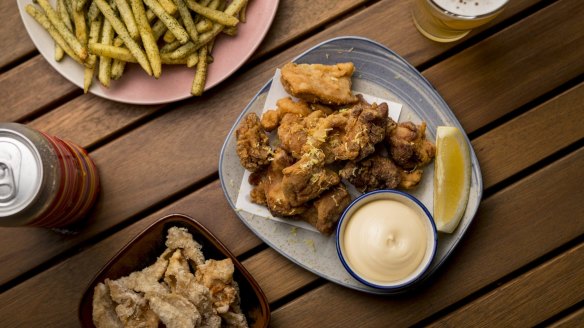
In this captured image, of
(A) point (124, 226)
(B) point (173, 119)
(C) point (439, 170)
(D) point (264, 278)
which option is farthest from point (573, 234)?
(A) point (124, 226)

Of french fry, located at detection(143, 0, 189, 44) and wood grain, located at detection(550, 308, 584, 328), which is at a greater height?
french fry, located at detection(143, 0, 189, 44)

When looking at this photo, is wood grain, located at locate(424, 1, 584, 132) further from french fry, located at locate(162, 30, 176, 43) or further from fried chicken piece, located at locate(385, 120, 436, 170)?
french fry, located at locate(162, 30, 176, 43)

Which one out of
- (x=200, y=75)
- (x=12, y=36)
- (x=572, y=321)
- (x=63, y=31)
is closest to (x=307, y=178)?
(x=200, y=75)

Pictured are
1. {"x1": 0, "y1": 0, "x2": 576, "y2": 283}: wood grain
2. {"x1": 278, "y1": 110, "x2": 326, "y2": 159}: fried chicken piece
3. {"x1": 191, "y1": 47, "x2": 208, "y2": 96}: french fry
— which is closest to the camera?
{"x1": 278, "y1": 110, "x2": 326, "y2": 159}: fried chicken piece

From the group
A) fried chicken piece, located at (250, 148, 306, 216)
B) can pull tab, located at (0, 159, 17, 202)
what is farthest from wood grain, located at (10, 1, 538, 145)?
can pull tab, located at (0, 159, 17, 202)

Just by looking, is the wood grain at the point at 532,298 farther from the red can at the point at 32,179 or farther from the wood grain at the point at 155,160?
the red can at the point at 32,179

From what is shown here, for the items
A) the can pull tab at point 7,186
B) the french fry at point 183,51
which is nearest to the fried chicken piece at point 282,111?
the french fry at point 183,51

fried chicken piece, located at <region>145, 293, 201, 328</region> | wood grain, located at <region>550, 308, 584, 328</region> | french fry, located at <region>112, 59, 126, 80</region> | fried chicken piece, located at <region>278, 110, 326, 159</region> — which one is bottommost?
wood grain, located at <region>550, 308, 584, 328</region>
